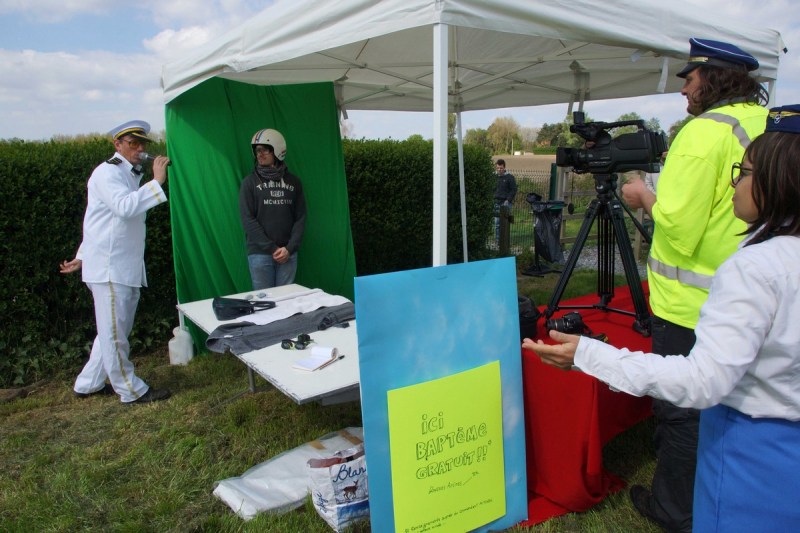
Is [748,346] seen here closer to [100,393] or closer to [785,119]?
[785,119]

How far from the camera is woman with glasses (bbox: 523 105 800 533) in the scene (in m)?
1.04

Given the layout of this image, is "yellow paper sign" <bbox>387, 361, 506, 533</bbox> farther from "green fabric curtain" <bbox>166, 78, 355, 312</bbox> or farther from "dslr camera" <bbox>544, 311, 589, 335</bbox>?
"green fabric curtain" <bbox>166, 78, 355, 312</bbox>

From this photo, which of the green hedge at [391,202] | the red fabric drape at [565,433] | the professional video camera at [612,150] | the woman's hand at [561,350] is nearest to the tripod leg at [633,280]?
the professional video camera at [612,150]

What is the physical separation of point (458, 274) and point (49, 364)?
11.5 feet

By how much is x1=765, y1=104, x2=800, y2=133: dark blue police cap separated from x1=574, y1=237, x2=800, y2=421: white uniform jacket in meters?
0.22

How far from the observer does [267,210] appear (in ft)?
13.6

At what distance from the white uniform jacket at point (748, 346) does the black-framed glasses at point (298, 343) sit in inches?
69.3

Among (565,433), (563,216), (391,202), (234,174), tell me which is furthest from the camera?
(563,216)

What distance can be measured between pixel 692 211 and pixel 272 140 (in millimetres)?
3114

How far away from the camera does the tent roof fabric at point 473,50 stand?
7.22ft

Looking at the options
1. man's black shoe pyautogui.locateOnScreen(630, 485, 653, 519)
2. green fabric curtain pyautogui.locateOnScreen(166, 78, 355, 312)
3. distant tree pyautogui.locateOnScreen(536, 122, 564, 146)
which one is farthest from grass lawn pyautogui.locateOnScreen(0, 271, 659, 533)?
distant tree pyautogui.locateOnScreen(536, 122, 564, 146)

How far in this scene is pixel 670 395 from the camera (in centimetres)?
112

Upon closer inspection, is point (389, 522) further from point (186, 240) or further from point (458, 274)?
point (186, 240)

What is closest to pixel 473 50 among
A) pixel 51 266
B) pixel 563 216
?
pixel 51 266
